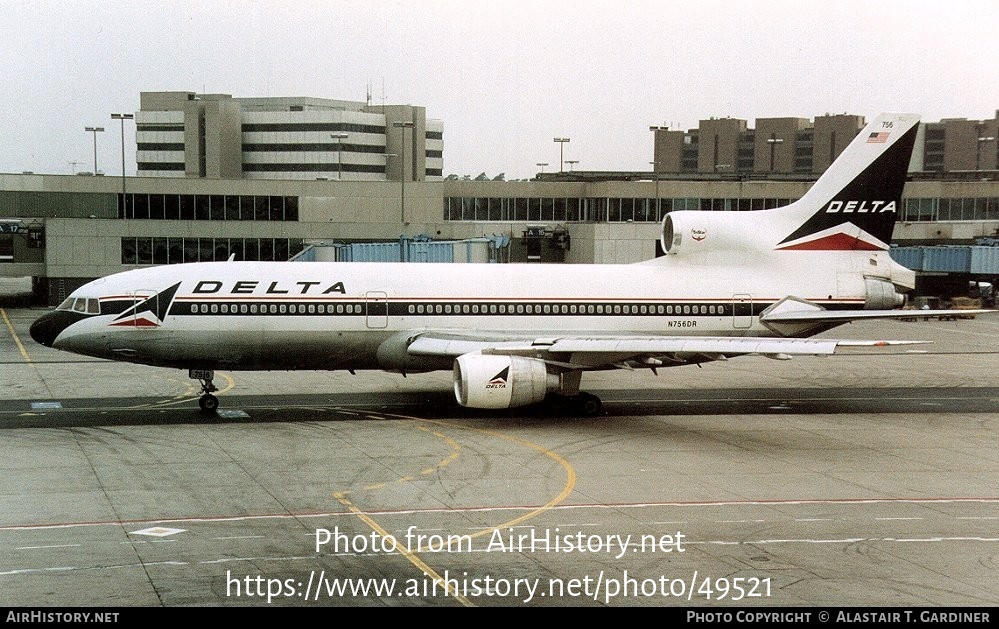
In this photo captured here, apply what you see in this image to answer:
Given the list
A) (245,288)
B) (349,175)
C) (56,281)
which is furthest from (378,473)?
(349,175)

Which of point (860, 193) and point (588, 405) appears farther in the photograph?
point (860, 193)

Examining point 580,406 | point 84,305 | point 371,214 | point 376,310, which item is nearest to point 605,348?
point 580,406

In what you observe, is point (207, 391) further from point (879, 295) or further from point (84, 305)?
point (879, 295)

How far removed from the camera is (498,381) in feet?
114

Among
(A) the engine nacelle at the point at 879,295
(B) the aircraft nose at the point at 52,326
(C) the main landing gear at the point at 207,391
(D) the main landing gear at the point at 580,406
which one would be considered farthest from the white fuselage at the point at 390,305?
(D) the main landing gear at the point at 580,406

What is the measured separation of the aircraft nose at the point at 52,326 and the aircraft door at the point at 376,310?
33.4 feet

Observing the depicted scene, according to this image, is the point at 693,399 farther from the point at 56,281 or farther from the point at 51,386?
the point at 56,281

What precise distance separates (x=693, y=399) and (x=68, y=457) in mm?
24027

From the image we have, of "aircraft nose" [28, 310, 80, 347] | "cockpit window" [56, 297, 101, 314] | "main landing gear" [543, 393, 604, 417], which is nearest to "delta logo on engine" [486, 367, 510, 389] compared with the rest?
"main landing gear" [543, 393, 604, 417]

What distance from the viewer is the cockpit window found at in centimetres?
3681

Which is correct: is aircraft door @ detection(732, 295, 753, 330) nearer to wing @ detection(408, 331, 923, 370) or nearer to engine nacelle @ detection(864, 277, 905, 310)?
wing @ detection(408, 331, 923, 370)

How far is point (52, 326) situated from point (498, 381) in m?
16.1

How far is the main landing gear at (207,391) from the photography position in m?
37.4

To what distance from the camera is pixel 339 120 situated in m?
176
